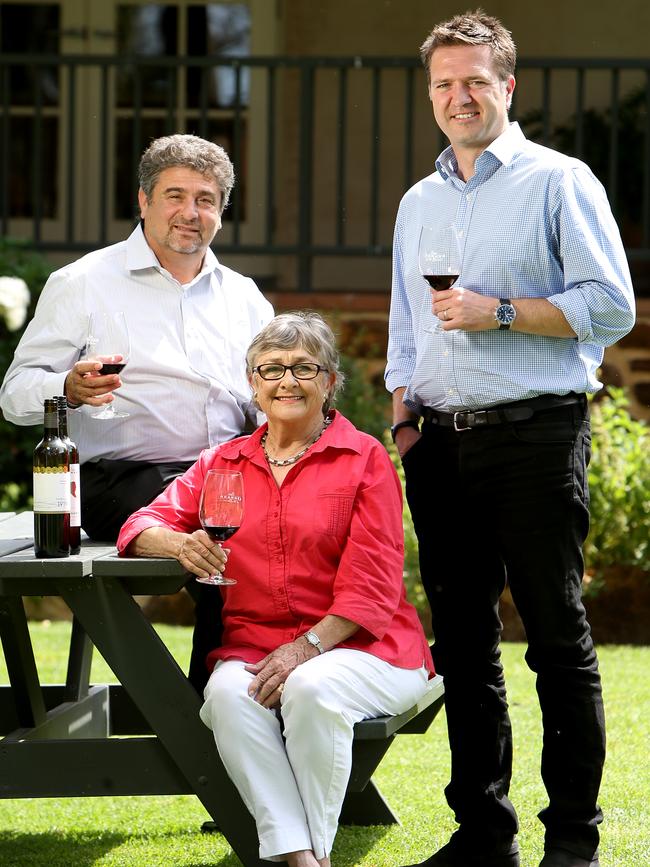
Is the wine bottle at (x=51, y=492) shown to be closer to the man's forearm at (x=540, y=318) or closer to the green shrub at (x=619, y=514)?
the man's forearm at (x=540, y=318)

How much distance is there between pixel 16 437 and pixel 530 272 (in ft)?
15.4

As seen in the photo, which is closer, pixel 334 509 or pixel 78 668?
pixel 334 509

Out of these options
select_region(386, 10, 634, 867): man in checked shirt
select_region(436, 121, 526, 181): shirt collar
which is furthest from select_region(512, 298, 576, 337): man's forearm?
select_region(436, 121, 526, 181): shirt collar

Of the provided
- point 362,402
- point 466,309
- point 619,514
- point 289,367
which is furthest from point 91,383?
point 362,402

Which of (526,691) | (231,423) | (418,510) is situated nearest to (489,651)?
(418,510)

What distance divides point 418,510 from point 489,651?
1.28ft

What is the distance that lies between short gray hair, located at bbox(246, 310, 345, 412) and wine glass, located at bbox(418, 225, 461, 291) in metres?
0.35

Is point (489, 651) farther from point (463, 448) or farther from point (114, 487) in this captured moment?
point (114, 487)

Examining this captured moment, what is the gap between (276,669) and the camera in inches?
125

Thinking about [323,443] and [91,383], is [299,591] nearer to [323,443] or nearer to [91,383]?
[323,443]

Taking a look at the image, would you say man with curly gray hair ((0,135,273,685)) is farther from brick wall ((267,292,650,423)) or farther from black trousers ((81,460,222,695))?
brick wall ((267,292,650,423))

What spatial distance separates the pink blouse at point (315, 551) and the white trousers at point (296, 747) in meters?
0.16

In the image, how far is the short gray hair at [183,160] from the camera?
3.87 meters

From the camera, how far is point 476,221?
131 inches
